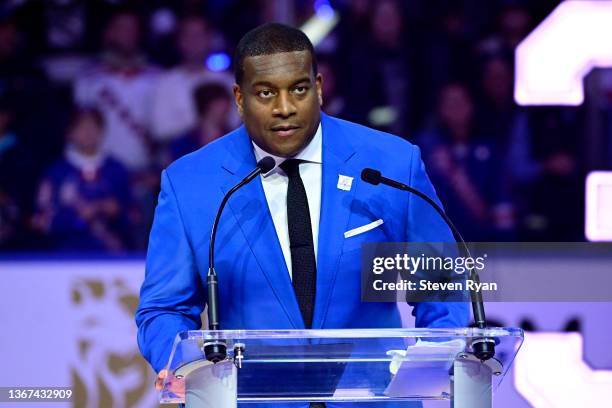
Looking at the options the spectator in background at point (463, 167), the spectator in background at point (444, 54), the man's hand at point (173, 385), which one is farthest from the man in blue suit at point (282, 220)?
the spectator in background at point (444, 54)

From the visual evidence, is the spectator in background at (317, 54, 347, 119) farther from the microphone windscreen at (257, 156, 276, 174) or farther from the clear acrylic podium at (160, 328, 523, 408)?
the clear acrylic podium at (160, 328, 523, 408)

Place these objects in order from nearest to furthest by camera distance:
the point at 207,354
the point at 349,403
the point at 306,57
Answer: the point at 207,354
the point at 349,403
the point at 306,57

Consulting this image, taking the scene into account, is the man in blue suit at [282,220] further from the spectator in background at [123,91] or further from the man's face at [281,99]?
the spectator in background at [123,91]

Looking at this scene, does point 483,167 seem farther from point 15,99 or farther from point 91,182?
point 15,99

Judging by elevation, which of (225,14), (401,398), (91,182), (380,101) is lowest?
(401,398)

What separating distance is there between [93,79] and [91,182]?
53cm

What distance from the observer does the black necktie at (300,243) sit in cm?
264

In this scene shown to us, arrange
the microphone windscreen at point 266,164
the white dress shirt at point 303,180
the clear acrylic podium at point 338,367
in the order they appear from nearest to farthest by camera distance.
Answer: the clear acrylic podium at point 338,367
the microphone windscreen at point 266,164
the white dress shirt at point 303,180

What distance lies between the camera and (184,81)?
494cm

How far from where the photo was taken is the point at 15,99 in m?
4.93

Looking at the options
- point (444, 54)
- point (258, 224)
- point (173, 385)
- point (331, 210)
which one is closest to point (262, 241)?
point (258, 224)

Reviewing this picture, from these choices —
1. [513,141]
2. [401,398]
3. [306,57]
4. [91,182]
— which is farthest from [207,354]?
[513,141]

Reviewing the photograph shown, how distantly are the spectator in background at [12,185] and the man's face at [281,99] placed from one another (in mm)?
1990

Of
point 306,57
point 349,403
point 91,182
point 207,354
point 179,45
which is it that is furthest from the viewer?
point 179,45
